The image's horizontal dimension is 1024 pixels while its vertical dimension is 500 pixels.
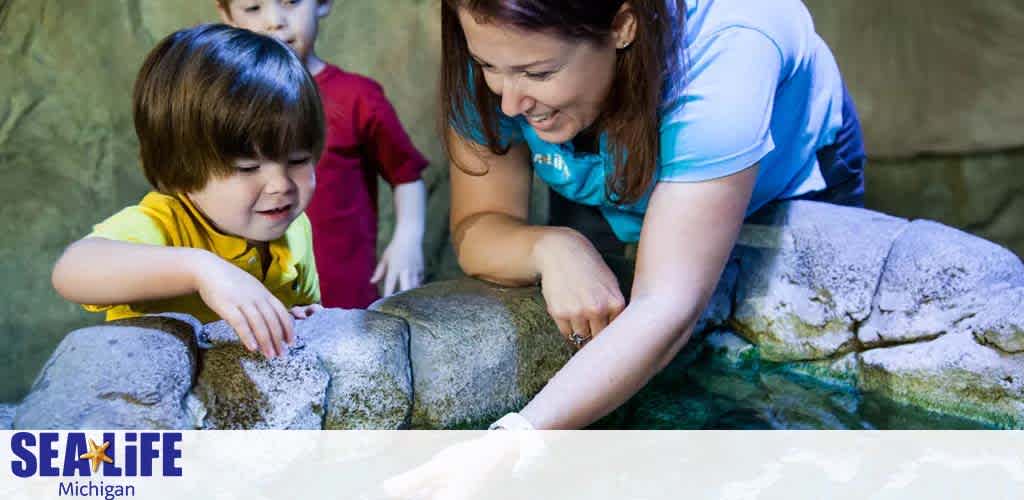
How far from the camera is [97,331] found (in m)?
1.64

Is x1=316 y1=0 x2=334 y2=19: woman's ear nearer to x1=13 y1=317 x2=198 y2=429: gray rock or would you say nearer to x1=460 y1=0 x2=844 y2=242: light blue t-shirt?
x1=460 y1=0 x2=844 y2=242: light blue t-shirt

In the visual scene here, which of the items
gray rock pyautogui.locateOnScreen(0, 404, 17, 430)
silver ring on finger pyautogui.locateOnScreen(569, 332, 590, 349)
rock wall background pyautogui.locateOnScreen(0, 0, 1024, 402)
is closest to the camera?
gray rock pyautogui.locateOnScreen(0, 404, 17, 430)

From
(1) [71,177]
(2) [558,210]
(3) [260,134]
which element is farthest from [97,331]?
(1) [71,177]

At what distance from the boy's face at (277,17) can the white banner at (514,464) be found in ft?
4.56

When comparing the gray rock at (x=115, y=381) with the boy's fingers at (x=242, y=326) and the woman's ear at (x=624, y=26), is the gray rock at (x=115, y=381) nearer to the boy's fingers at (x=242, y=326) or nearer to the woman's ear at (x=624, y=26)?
the boy's fingers at (x=242, y=326)

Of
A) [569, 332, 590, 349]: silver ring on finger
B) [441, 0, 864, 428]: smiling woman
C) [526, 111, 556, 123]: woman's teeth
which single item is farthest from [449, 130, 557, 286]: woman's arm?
[526, 111, 556, 123]: woman's teeth

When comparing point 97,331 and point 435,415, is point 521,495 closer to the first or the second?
point 435,415

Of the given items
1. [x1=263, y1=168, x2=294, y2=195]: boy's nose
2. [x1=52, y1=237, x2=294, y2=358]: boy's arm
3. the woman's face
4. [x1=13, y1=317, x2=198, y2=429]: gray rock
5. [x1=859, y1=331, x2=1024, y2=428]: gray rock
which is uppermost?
the woman's face

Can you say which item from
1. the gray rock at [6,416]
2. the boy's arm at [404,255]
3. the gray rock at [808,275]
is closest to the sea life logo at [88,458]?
the gray rock at [6,416]

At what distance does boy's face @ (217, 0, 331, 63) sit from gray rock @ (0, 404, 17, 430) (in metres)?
1.38

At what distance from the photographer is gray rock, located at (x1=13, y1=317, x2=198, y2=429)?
151 centimetres

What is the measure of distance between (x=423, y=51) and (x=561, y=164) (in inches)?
89.5

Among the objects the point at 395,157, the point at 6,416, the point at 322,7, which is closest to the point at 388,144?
the point at 395,157

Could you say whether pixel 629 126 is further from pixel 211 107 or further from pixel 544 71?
pixel 211 107
